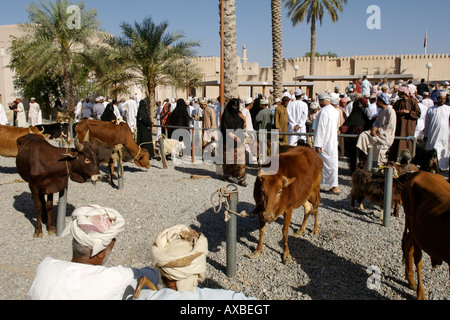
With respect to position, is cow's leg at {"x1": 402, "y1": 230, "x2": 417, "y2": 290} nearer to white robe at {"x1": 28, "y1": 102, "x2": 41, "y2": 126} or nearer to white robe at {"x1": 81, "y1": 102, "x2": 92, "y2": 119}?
white robe at {"x1": 81, "y1": 102, "x2": 92, "y2": 119}

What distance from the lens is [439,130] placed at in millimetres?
9016

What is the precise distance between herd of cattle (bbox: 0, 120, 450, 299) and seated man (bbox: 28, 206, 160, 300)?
2.21 metres

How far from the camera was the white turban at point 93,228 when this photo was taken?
2.53 m

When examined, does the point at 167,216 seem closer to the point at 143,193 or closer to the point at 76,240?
the point at 143,193

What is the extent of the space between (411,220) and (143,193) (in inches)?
229

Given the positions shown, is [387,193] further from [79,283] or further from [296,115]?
[296,115]

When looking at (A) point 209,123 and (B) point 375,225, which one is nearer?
(B) point 375,225

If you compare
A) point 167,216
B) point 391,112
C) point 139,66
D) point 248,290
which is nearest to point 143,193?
point 167,216

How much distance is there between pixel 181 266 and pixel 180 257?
0.05m

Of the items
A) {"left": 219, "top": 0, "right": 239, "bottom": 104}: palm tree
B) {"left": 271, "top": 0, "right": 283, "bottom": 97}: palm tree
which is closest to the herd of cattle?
{"left": 219, "top": 0, "right": 239, "bottom": 104}: palm tree

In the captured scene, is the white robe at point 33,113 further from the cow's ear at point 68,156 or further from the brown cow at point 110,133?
the cow's ear at point 68,156

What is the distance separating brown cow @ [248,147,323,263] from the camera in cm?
457

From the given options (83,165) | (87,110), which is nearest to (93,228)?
(83,165)
